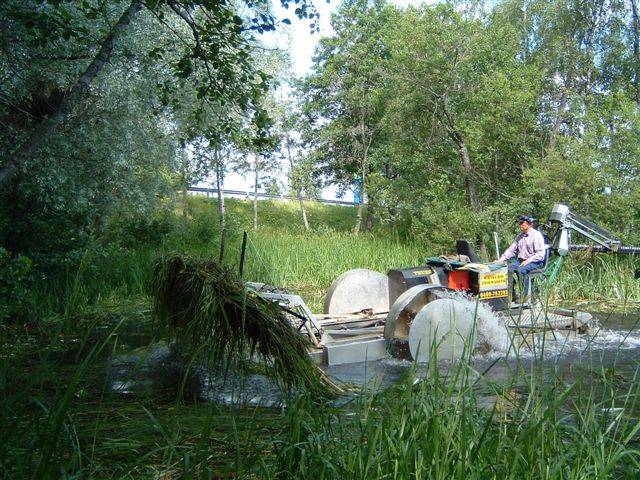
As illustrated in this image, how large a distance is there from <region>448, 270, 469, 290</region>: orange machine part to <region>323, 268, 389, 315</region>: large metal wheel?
1.19 metres

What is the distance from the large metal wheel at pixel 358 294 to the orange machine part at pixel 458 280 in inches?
46.9

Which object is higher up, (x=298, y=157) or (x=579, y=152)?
(x=298, y=157)

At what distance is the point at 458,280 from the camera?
9.05 metres

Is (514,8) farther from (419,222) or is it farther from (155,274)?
(155,274)

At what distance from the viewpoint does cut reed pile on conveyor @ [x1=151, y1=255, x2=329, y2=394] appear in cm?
464

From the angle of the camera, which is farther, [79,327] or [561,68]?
[561,68]

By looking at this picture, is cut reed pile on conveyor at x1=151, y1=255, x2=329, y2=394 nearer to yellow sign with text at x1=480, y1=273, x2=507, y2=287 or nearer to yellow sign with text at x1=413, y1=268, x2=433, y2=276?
yellow sign with text at x1=413, y1=268, x2=433, y2=276

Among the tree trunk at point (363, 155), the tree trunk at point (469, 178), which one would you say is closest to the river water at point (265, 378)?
the tree trunk at point (469, 178)

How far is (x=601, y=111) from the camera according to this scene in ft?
61.6

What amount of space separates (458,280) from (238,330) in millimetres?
4918

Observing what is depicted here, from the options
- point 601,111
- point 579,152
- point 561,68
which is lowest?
point 579,152

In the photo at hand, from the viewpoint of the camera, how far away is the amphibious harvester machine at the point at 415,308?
7.50 m

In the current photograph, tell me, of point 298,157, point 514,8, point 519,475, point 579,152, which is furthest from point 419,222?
point 519,475

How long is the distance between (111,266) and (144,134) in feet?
8.84
